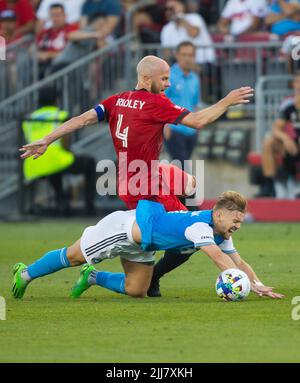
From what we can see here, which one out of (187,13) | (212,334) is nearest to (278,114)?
(187,13)

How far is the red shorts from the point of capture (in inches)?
436

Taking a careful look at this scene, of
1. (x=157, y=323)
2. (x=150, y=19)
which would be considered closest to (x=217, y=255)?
(x=157, y=323)

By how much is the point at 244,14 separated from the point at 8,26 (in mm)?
4688

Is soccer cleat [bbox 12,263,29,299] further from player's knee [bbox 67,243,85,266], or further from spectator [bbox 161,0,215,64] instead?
spectator [bbox 161,0,215,64]

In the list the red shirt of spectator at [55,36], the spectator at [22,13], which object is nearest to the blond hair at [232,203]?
the red shirt of spectator at [55,36]

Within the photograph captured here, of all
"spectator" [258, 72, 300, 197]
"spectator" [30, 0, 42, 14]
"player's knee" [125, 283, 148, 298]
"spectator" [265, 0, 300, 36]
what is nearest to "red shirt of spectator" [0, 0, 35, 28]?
"spectator" [30, 0, 42, 14]

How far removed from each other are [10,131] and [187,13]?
418 centimetres

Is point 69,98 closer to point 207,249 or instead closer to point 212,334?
point 207,249

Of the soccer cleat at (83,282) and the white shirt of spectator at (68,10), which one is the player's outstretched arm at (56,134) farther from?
the white shirt of spectator at (68,10)

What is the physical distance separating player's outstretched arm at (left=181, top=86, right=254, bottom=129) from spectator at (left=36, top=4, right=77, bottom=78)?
498 inches

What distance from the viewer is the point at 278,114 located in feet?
70.4

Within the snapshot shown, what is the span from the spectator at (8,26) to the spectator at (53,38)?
0.58 metres

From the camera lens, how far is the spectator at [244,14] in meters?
22.8

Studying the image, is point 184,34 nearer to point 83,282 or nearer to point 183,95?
point 183,95
